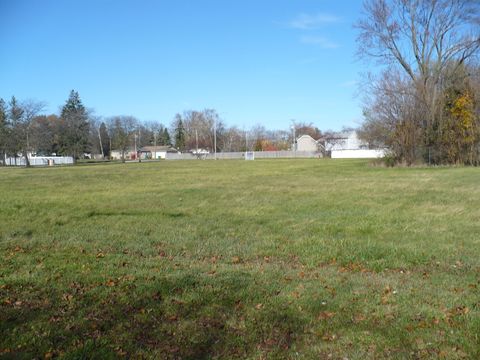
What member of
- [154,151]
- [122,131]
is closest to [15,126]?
[122,131]

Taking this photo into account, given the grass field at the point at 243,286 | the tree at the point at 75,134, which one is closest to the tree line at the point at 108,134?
the tree at the point at 75,134

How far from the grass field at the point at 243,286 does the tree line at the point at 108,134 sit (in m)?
73.0

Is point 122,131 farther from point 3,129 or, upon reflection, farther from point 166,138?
point 3,129

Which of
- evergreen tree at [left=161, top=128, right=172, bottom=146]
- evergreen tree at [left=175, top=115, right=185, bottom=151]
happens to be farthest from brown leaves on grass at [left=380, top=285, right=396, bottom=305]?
evergreen tree at [left=161, top=128, right=172, bottom=146]

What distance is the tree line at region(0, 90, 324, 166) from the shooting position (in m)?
75.7

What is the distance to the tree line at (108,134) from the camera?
75688mm

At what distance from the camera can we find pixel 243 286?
210 inches

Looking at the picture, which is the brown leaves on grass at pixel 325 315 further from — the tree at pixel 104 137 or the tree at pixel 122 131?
the tree at pixel 104 137

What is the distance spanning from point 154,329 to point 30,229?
642 centimetres

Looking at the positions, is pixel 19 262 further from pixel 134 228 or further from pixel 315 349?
pixel 315 349

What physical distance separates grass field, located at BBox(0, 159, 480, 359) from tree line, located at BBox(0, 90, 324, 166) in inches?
2872

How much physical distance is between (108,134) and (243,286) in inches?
4870

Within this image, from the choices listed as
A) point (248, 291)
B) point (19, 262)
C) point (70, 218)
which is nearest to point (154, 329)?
point (248, 291)

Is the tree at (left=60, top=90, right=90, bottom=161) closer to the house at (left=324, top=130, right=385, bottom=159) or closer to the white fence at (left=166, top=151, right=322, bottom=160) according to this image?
the white fence at (left=166, top=151, right=322, bottom=160)
